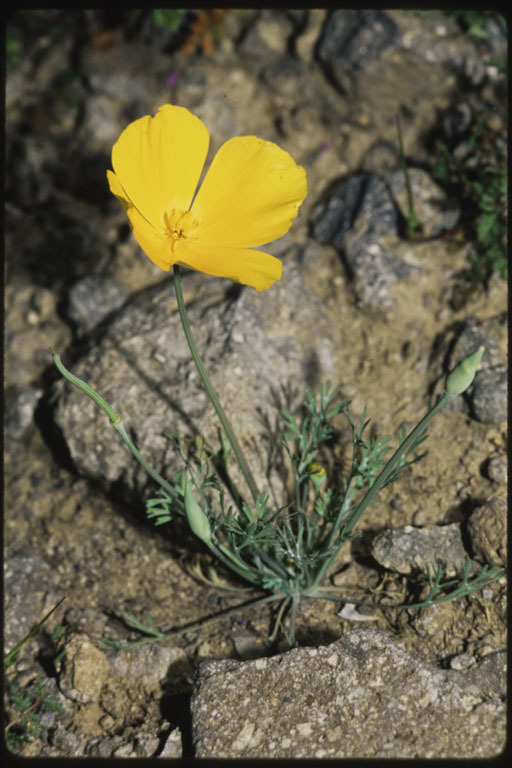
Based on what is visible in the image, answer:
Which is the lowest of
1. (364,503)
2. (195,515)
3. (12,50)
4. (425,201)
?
(364,503)

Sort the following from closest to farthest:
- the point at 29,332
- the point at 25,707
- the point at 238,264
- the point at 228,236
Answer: the point at 238,264 < the point at 228,236 < the point at 25,707 < the point at 29,332

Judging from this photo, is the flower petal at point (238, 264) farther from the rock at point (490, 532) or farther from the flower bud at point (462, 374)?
the rock at point (490, 532)

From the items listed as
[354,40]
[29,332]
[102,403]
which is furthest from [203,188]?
[354,40]

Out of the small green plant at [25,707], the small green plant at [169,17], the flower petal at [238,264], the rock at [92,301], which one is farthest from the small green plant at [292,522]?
the small green plant at [169,17]

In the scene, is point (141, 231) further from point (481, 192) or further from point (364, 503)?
point (481, 192)

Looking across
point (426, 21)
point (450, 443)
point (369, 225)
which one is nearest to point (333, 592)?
point (450, 443)

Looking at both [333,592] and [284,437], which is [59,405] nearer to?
[284,437]
